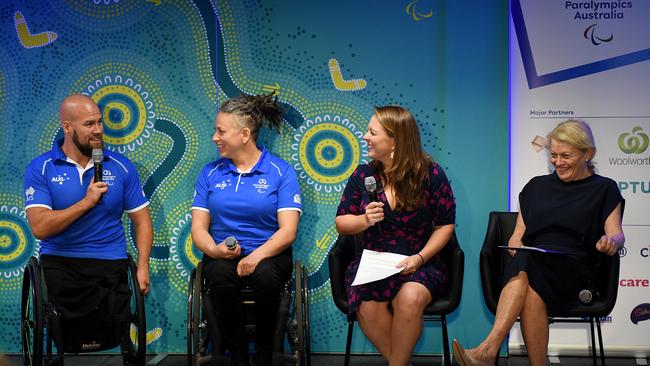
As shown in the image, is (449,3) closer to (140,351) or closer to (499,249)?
(499,249)

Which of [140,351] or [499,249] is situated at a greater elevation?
[499,249]

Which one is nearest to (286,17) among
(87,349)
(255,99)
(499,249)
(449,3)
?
(255,99)

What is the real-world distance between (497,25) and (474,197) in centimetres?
106

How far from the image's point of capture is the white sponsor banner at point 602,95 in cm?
442

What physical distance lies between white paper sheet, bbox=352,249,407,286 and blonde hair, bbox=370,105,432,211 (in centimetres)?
26

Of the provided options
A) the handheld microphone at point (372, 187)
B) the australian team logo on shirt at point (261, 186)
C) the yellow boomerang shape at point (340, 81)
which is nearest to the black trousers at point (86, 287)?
the australian team logo on shirt at point (261, 186)

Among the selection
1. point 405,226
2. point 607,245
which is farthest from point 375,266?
point 607,245

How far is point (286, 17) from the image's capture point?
179 inches

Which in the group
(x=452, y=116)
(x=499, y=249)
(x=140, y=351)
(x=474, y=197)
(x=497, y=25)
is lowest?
(x=140, y=351)

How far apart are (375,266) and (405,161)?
57 centimetres

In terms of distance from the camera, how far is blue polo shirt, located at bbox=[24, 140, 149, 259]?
4.02 meters

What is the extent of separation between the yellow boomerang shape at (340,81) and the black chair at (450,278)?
971mm

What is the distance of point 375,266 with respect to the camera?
372 centimetres

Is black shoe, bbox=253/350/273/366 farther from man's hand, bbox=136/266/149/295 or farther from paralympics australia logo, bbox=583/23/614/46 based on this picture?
paralympics australia logo, bbox=583/23/614/46
